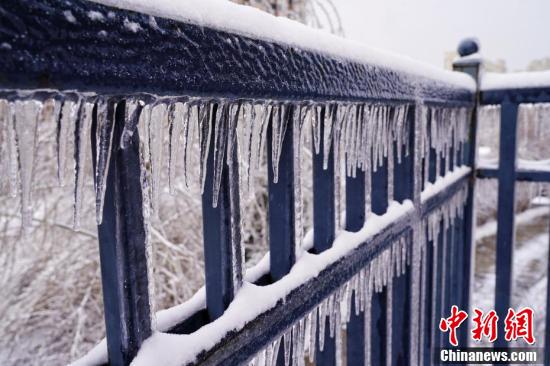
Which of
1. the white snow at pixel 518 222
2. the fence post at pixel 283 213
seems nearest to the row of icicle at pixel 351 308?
the fence post at pixel 283 213

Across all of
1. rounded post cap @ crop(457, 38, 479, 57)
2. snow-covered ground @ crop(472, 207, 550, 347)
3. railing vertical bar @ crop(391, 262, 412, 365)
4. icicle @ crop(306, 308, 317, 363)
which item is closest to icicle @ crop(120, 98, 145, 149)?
icicle @ crop(306, 308, 317, 363)

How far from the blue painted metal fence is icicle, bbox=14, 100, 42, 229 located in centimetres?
2

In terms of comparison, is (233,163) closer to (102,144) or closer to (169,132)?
(169,132)

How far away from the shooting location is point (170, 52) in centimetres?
56

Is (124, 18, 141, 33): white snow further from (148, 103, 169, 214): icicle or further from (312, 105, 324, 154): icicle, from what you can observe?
(312, 105, 324, 154): icicle

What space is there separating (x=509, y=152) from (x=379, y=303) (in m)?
1.32

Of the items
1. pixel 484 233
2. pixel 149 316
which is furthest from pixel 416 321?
pixel 484 233

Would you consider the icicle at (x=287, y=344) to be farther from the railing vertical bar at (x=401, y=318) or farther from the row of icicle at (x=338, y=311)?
the railing vertical bar at (x=401, y=318)

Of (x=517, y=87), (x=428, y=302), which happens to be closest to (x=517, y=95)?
(x=517, y=87)

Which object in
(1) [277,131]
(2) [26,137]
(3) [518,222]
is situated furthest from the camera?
(3) [518,222]

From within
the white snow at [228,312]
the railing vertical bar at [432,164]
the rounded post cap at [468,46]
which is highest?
the rounded post cap at [468,46]

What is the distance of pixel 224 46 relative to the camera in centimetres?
64

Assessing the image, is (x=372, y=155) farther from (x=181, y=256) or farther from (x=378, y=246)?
(x=181, y=256)

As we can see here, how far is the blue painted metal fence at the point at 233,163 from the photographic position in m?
0.45
